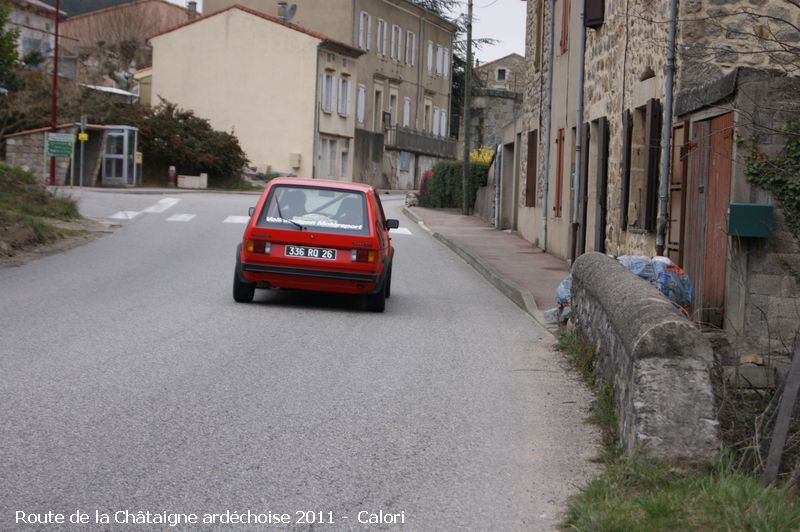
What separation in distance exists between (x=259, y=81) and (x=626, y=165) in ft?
135

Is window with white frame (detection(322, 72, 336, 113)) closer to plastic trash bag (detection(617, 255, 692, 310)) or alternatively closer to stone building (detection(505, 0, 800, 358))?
stone building (detection(505, 0, 800, 358))

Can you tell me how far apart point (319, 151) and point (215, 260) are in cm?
3848

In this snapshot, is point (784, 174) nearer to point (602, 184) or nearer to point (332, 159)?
point (602, 184)

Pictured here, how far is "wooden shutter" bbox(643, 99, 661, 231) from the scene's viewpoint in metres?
14.5

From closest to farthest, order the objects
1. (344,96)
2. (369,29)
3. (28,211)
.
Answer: (28,211), (344,96), (369,29)

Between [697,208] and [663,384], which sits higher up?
[697,208]

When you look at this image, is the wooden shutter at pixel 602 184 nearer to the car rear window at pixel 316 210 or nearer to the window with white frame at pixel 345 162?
the car rear window at pixel 316 210

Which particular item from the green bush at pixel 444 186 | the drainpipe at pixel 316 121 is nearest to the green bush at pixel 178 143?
the drainpipe at pixel 316 121

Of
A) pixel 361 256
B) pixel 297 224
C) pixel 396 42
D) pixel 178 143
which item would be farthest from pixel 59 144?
pixel 396 42

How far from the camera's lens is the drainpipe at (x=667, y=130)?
542 inches

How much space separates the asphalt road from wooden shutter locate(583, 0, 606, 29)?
7033 millimetres

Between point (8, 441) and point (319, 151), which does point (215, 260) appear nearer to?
point (8, 441)

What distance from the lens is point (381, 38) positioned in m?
64.6

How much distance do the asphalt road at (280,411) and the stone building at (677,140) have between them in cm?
189
